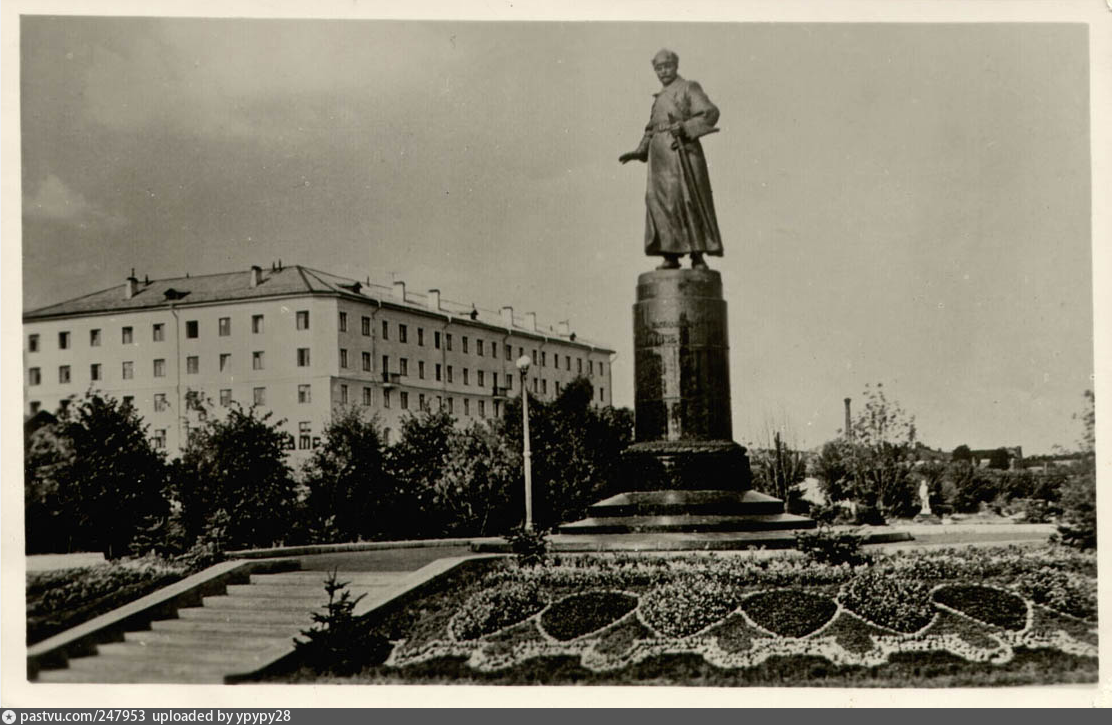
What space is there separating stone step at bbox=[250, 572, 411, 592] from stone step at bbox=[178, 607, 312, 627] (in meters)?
0.54

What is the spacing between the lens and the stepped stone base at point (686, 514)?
12930mm

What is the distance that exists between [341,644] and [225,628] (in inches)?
57.4

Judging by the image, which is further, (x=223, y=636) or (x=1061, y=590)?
(x=223, y=636)

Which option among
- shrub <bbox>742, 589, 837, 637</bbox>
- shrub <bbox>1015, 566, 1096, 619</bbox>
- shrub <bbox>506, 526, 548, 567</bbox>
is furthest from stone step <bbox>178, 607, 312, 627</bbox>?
shrub <bbox>1015, 566, 1096, 619</bbox>

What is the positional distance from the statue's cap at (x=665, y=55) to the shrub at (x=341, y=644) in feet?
22.1

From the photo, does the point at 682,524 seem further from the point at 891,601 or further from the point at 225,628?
the point at 225,628

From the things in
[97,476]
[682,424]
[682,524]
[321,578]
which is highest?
[682,424]

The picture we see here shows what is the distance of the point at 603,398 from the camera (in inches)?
898

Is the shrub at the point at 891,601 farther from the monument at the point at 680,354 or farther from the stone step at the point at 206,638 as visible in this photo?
the stone step at the point at 206,638

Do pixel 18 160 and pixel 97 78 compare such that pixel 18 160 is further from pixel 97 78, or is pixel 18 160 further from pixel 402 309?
pixel 402 309

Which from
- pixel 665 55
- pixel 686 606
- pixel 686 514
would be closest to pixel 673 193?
pixel 665 55

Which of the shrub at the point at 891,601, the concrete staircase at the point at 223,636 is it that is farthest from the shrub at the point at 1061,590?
the concrete staircase at the point at 223,636

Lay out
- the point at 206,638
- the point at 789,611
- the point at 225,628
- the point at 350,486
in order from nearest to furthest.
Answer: the point at 789,611
the point at 206,638
the point at 225,628
the point at 350,486

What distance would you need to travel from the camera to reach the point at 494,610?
11172 millimetres
